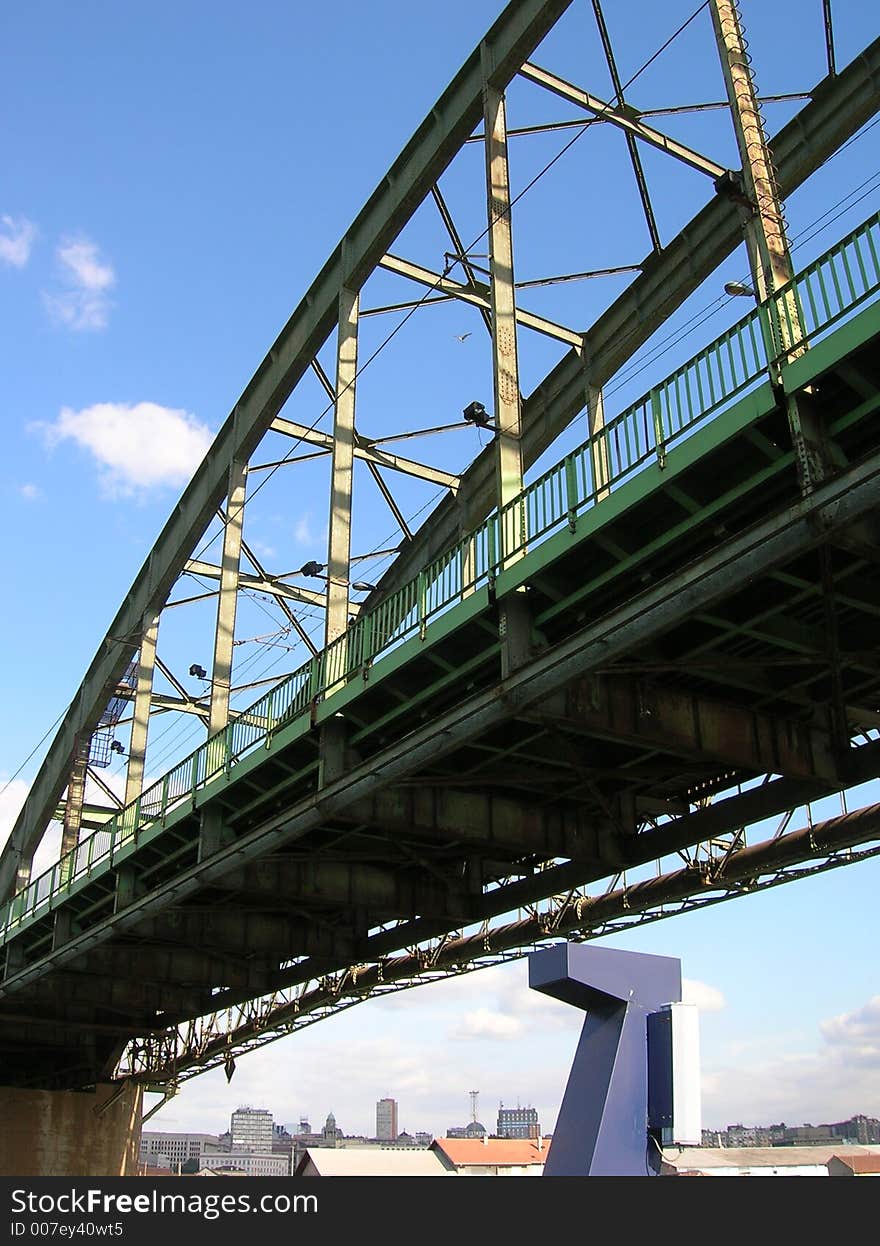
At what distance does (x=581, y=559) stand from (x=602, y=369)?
13.1m

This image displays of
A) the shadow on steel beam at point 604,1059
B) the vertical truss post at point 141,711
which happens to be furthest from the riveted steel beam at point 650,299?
the shadow on steel beam at point 604,1059

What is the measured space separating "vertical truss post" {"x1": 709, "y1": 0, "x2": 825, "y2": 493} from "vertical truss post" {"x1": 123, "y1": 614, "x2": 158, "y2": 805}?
2501 cm

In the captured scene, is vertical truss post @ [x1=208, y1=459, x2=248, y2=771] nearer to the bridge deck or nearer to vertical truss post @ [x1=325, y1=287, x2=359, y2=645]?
the bridge deck

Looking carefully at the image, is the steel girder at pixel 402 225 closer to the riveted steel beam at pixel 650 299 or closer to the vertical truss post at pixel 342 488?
the riveted steel beam at pixel 650 299

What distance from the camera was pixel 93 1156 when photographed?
48.8 metres

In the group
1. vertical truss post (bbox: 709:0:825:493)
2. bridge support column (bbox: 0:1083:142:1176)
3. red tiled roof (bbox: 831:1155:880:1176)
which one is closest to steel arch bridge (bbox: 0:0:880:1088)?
vertical truss post (bbox: 709:0:825:493)

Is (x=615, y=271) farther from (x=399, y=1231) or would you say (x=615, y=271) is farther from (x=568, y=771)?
(x=399, y=1231)

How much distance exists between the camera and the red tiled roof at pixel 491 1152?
8712 centimetres

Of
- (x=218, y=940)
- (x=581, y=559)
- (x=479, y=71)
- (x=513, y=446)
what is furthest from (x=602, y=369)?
(x=218, y=940)

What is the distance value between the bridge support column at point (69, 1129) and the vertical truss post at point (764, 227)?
154 feet

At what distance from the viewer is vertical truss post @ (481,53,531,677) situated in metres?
14.8

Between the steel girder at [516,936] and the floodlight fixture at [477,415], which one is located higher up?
the floodlight fixture at [477,415]

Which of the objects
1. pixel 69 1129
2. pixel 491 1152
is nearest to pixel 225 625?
pixel 69 1129

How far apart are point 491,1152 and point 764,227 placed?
9202cm
